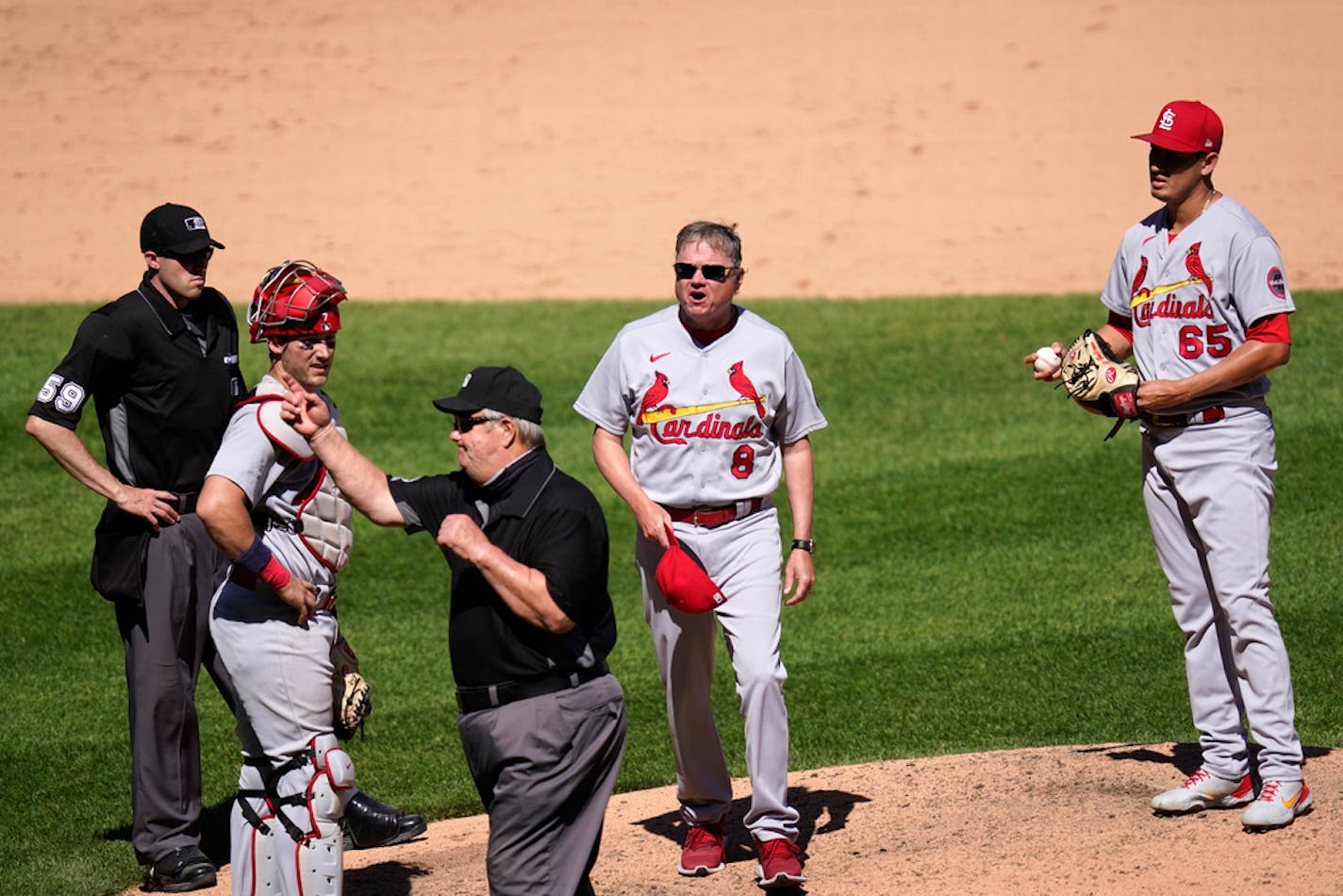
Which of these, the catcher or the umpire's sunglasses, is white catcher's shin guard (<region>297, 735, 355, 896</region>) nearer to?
the catcher

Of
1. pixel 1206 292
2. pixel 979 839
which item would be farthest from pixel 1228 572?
pixel 979 839

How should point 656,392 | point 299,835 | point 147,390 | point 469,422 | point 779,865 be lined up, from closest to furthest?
point 469,422, point 299,835, point 779,865, point 656,392, point 147,390

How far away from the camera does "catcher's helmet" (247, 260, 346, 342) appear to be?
4848mm

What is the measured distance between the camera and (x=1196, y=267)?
17.8ft

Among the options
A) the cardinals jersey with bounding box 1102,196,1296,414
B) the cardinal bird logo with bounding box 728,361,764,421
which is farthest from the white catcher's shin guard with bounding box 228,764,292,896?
the cardinals jersey with bounding box 1102,196,1296,414

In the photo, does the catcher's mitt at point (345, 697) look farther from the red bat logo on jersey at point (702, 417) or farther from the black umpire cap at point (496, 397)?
the red bat logo on jersey at point (702, 417)

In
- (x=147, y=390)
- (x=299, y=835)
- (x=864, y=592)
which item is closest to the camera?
(x=299, y=835)

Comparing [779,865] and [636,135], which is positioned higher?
[636,135]

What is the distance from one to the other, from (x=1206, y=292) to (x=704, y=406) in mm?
1666

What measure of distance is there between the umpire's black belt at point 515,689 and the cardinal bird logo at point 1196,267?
242 cm

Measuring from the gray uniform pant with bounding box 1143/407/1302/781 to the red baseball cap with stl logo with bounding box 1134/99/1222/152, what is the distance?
34.4 inches

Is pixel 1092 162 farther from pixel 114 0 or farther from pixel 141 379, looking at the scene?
→ pixel 141 379

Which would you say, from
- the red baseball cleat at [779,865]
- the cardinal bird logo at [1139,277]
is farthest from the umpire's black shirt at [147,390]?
the cardinal bird logo at [1139,277]

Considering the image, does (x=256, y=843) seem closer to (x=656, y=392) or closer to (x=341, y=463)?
(x=341, y=463)
